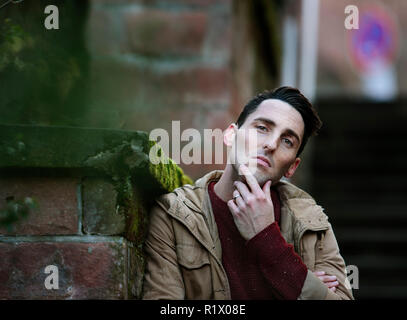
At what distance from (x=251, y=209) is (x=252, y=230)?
0.26 feet

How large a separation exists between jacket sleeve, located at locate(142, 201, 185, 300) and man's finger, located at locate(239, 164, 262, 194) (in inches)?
12.7

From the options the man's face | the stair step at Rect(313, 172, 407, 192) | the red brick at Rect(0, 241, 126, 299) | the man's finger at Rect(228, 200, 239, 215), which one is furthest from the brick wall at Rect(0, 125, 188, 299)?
the stair step at Rect(313, 172, 407, 192)

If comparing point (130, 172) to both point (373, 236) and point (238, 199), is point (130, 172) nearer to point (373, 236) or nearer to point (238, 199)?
point (238, 199)

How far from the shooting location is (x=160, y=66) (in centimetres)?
563

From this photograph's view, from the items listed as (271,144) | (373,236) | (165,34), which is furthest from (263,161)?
(373,236)

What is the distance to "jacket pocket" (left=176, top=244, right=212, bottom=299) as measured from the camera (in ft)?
8.62

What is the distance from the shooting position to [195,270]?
8.63ft

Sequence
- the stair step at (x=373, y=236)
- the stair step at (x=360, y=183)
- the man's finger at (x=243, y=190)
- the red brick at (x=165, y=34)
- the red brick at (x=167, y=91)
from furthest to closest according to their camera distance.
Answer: the stair step at (x=360, y=183) < the stair step at (x=373, y=236) < the red brick at (x=165, y=34) < the red brick at (x=167, y=91) < the man's finger at (x=243, y=190)

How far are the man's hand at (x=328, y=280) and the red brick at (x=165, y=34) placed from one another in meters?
3.22

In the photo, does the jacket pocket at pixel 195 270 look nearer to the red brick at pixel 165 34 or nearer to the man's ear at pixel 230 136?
the man's ear at pixel 230 136

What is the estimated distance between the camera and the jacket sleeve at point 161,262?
2.57 m

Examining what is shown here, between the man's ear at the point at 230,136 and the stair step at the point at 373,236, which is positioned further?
the stair step at the point at 373,236

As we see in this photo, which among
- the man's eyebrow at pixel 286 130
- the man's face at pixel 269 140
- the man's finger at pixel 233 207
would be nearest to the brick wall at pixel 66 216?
the man's finger at pixel 233 207
